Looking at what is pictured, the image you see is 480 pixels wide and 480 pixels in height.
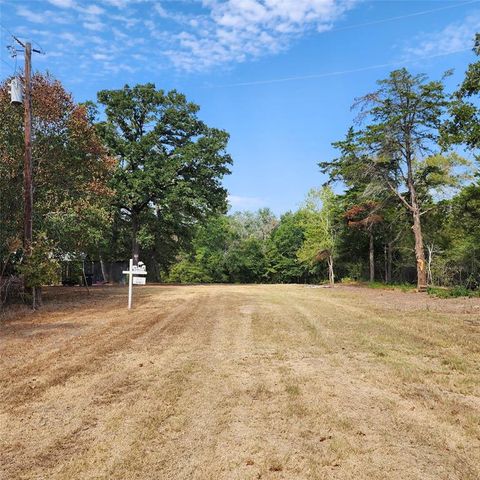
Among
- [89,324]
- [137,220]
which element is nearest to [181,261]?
[137,220]

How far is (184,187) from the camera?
91.4 ft

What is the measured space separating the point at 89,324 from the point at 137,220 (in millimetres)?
21562

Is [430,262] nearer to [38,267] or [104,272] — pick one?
[104,272]

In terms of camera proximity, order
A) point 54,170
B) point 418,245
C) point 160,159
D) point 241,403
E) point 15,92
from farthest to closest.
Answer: point 160,159 < point 418,245 < point 54,170 < point 15,92 < point 241,403

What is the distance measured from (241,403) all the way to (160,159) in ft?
84.9

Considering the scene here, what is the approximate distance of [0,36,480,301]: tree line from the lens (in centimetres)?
1462

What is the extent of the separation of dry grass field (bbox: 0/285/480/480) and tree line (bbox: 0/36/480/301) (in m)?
7.51

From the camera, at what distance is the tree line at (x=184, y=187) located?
48.0ft

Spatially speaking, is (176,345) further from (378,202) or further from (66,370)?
(378,202)

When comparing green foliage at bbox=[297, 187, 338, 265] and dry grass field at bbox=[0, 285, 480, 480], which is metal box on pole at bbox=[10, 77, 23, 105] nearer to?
dry grass field at bbox=[0, 285, 480, 480]

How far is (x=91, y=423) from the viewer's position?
159 inches

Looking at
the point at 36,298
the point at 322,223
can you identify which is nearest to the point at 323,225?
the point at 322,223

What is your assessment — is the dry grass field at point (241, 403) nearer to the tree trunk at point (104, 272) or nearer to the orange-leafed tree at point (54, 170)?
the orange-leafed tree at point (54, 170)

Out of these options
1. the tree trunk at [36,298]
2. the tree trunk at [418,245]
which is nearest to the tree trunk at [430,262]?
the tree trunk at [418,245]
